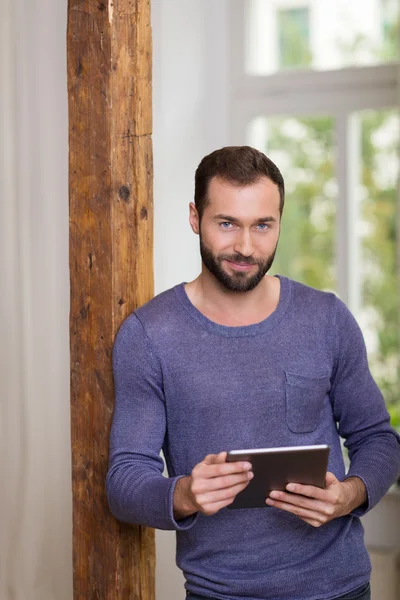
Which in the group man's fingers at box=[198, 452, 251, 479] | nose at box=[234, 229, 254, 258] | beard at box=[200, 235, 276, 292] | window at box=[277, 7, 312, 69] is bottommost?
man's fingers at box=[198, 452, 251, 479]

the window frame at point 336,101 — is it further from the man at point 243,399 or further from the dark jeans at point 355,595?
the dark jeans at point 355,595

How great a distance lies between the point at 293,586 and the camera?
192 cm

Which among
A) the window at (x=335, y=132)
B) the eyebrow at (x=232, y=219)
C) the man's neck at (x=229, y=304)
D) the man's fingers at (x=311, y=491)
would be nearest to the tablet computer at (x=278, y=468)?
the man's fingers at (x=311, y=491)

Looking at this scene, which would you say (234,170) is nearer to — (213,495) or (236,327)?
(236,327)

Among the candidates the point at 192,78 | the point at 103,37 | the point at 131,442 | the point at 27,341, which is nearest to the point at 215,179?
the point at 103,37

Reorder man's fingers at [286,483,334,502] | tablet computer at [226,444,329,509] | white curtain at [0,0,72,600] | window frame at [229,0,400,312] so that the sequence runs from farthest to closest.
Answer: window frame at [229,0,400,312] → white curtain at [0,0,72,600] → man's fingers at [286,483,334,502] → tablet computer at [226,444,329,509]

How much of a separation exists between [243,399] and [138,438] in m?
0.23

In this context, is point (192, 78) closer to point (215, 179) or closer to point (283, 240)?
point (283, 240)

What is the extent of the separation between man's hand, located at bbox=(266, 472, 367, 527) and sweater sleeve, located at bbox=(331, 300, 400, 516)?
183 mm

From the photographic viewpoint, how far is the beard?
75.7 inches

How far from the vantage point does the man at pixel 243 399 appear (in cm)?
192

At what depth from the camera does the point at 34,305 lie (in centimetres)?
247

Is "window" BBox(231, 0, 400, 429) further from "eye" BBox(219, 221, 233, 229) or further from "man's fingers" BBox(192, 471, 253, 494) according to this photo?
"man's fingers" BBox(192, 471, 253, 494)

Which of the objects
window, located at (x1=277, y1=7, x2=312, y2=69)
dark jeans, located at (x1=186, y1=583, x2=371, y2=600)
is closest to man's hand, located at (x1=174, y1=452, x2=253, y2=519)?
dark jeans, located at (x1=186, y1=583, x2=371, y2=600)
